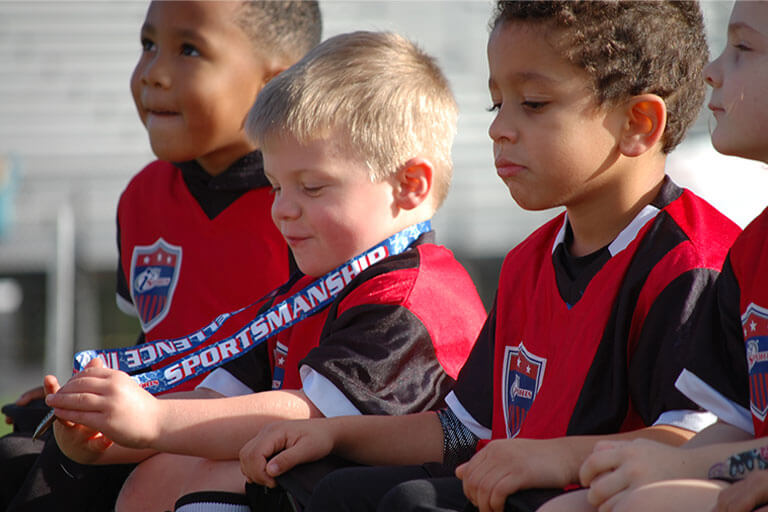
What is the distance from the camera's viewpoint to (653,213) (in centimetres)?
203

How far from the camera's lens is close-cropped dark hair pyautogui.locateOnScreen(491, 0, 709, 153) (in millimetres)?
2088

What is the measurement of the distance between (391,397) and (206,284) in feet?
3.43

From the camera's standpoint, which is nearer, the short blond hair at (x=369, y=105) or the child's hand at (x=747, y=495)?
the child's hand at (x=747, y=495)

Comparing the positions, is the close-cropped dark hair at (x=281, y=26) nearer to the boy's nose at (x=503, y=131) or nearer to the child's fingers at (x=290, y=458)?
the boy's nose at (x=503, y=131)

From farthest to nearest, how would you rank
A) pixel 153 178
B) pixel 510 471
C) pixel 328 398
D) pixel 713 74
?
pixel 153 178, pixel 328 398, pixel 713 74, pixel 510 471

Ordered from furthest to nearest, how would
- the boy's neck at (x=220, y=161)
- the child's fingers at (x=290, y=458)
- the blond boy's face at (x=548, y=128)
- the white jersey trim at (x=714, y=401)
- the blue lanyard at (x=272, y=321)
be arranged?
the boy's neck at (x=220, y=161), the blue lanyard at (x=272, y=321), the blond boy's face at (x=548, y=128), the child's fingers at (x=290, y=458), the white jersey trim at (x=714, y=401)

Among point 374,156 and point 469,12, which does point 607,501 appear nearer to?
point 374,156

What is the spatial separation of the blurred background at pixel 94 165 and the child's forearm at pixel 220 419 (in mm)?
6716

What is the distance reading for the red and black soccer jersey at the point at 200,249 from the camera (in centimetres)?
306

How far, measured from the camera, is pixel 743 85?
A: 1.78 meters

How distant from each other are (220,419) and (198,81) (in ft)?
4.28

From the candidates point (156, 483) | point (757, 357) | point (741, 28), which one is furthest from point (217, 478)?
point (741, 28)

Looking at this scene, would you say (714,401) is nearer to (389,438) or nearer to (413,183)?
(389,438)

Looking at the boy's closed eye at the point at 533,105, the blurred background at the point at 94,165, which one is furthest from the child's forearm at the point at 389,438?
the blurred background at the point at 94,165
